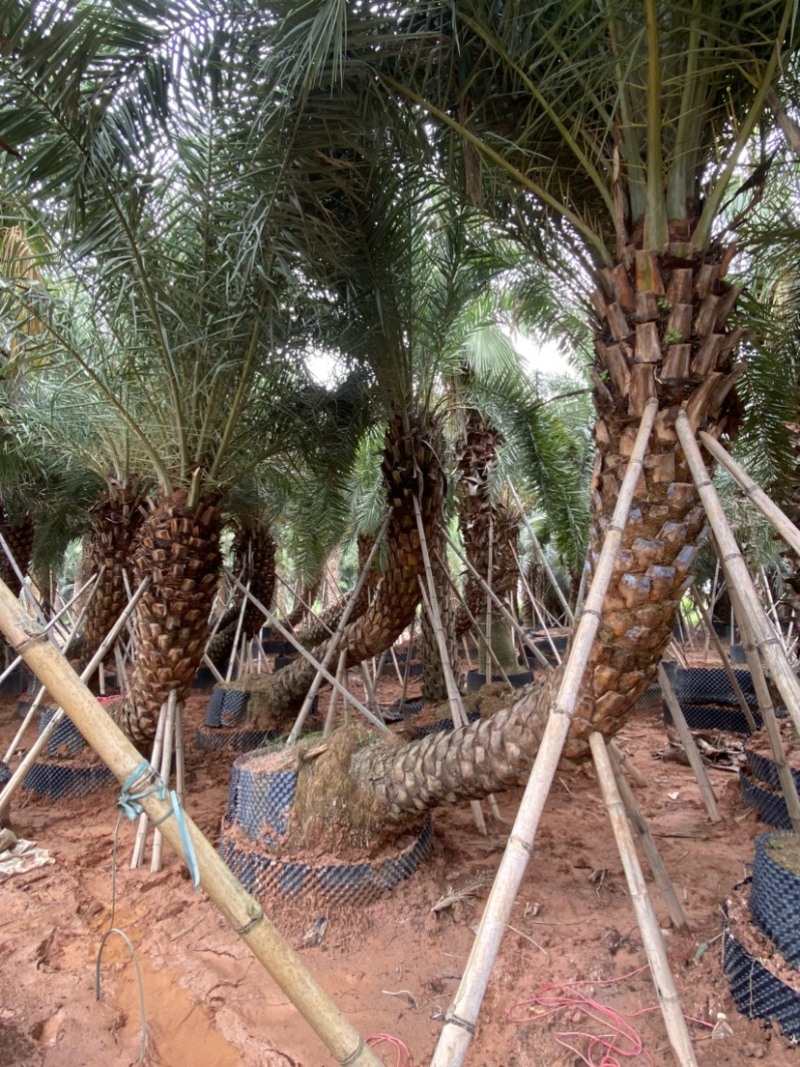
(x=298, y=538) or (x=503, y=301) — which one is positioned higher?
A: (x=503, y=301)

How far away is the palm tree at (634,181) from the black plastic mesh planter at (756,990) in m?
0.89

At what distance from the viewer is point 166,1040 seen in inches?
102

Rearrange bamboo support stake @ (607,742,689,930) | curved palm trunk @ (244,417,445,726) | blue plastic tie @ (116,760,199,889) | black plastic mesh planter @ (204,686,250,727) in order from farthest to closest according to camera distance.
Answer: black plastic mesh planter @ (204,686,250,727), curved palm trunk @ (244,417,445,726), bamboo support stake @ (607,742,689,930), blue plastic tie @ (116,760,199,889)

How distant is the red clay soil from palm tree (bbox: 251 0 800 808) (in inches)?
35.4

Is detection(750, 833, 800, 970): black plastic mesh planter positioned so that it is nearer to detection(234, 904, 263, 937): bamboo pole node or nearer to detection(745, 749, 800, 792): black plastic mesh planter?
detection(745, 749, 800, 792): black plastic mesh planter

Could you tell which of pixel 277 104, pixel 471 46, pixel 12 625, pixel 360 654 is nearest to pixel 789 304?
pixel 471 46

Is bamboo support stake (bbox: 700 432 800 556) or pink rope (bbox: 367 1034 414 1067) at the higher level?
bamboo support stake (bbox: 700 432 800 556)

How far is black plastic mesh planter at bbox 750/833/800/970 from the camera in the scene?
7.59ft

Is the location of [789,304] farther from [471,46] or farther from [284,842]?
[284,842]

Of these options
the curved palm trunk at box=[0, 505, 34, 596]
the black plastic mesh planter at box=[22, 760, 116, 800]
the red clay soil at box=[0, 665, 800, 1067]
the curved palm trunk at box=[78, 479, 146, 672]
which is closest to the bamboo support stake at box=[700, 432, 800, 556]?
the red clay soil at box=[0, 665, 800, 1067]

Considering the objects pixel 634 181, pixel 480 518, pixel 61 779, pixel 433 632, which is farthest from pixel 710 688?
pixel 61 779

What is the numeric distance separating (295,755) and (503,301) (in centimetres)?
474

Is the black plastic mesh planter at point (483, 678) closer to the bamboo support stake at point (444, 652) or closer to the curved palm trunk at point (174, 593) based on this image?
the bamboo support stake at point (444, 652)

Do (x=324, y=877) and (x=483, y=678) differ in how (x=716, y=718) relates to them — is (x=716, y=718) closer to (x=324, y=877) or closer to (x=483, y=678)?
(x=483, y=678)
